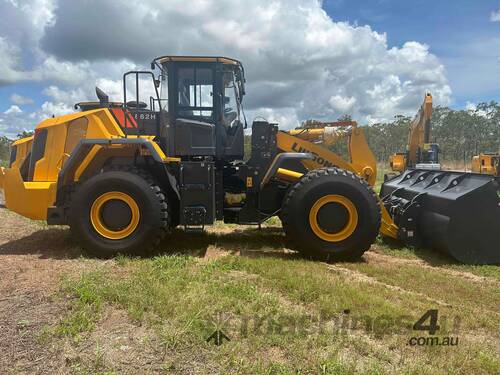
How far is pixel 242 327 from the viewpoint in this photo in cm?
366

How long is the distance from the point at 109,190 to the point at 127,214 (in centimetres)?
43

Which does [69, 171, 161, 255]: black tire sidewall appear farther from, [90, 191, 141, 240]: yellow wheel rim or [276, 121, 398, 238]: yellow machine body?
[276, 121, 398, 238]: yellow machine body

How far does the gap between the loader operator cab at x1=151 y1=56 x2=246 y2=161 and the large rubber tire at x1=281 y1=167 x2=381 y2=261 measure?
163cm

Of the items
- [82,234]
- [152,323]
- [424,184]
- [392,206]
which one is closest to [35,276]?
[82,234]

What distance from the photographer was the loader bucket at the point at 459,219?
6102mm

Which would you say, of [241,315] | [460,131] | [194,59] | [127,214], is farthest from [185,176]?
[460,131]

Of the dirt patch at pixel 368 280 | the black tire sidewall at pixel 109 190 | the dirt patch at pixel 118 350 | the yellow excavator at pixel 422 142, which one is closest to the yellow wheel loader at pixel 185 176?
the black tire sidewall at pixel 109 190

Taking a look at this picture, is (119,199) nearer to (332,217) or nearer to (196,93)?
(196,93)

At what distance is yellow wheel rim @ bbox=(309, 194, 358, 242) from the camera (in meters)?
6.10

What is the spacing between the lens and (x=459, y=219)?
610 centimetres

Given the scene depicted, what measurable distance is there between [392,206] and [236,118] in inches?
123

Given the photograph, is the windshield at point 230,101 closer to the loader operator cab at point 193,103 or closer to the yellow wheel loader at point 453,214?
the loader operator cab at point 193,103

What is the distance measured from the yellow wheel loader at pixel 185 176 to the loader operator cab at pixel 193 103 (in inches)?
0.6

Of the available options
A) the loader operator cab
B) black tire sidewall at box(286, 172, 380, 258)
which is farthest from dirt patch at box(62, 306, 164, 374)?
the loader operator cab
